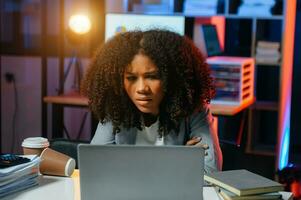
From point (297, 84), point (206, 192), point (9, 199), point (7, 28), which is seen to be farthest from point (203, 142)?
point (7, 28)

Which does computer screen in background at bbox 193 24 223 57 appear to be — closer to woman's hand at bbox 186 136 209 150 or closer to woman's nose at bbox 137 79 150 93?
woman's hand at bbox 186 136 209 150

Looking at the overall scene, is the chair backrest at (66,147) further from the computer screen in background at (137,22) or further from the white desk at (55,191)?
the computer screen in background at (137,22)

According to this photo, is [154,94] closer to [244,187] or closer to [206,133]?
[206,133]

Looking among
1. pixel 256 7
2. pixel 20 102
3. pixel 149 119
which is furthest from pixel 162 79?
pixel 20 102

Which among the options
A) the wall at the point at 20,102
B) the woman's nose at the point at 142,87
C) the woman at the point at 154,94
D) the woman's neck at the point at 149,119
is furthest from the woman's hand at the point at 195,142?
the wall at the point at 20,102

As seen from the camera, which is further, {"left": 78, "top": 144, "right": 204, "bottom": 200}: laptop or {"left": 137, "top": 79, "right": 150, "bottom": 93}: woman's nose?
{"left": 137, "top": 79, "right": 150, "bottom": 93}: woman's nose

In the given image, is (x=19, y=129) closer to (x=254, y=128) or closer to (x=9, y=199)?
(x=254, y=128)

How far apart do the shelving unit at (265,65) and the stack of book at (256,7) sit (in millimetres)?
40

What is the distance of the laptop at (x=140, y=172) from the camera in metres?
1.47

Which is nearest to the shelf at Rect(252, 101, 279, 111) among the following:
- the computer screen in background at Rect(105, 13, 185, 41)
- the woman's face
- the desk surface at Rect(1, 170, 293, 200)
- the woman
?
the computer screen in background at Rect(105, 13, 185, 41)

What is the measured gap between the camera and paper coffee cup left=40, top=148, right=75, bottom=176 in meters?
1.91

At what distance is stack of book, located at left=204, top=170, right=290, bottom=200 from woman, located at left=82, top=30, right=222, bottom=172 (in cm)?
30

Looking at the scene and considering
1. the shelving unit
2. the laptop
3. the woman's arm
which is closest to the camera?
the laptop

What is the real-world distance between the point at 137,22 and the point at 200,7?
51cm
